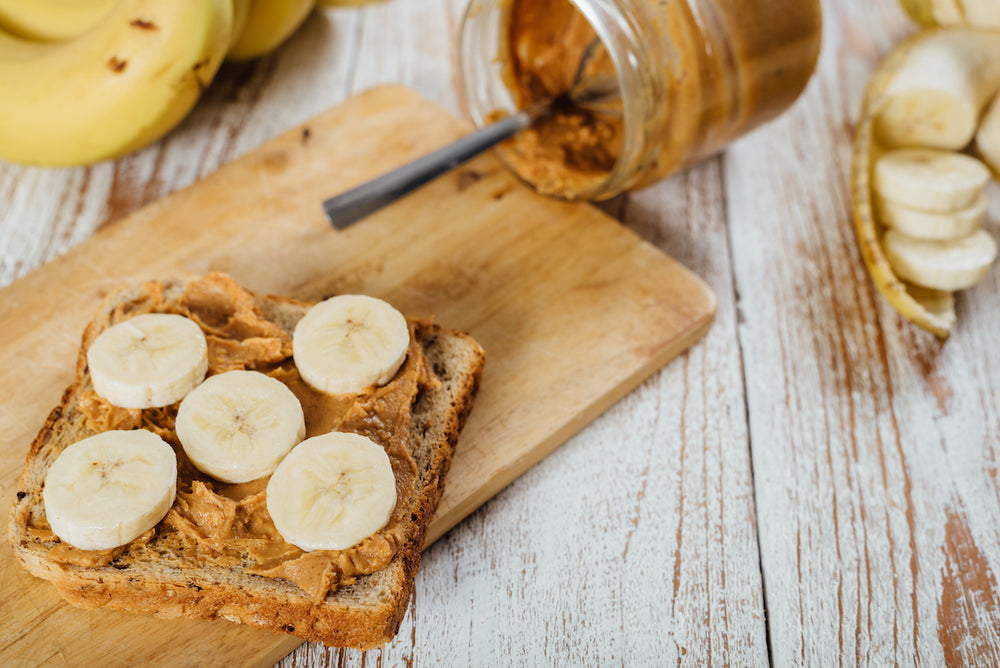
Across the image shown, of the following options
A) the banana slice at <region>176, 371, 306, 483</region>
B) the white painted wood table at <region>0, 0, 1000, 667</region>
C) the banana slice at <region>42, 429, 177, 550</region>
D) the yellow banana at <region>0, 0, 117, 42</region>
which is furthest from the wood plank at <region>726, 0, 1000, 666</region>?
the yellow banana at <region>0, 0, 117, 42</region>

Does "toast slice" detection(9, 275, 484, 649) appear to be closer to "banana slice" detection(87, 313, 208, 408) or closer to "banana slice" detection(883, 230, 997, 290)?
"banana slice" detection(87, 313, 208, 408)

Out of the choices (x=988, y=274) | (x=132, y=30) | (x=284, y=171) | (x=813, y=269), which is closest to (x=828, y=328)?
(x=813, y=269)

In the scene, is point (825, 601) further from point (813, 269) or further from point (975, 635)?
point (813, 269)

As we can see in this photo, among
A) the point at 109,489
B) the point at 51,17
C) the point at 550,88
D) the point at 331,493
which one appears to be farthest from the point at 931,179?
the point at 51,17

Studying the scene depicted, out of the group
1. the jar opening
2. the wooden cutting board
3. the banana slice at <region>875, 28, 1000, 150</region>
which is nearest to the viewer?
the wooden cutting board

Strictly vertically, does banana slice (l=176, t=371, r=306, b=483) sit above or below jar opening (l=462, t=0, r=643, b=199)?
below
